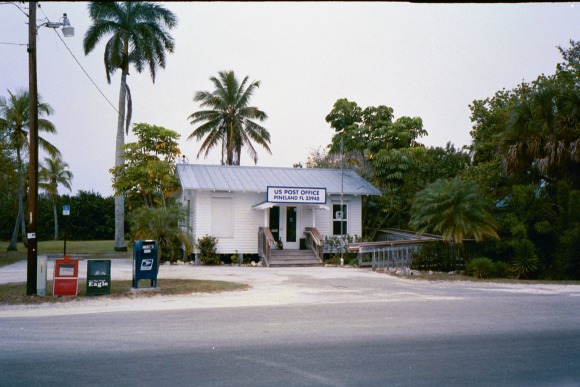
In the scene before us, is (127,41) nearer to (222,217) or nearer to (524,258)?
(222,217)

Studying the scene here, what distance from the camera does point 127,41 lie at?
35750 millimetres

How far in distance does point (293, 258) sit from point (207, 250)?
3784 millimetres

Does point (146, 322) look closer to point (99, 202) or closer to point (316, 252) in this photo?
point (316, 252)

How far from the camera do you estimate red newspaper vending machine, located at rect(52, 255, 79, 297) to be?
44.6ft

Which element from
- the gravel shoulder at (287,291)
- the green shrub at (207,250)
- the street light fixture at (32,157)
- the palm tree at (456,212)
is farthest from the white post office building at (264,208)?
the street light fixture at (32,157)

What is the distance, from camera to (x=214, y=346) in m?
8.22

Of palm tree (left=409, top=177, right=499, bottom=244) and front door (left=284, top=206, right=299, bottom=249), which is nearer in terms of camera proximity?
palm tree (left=409, top=177, right=499, bottom=244)

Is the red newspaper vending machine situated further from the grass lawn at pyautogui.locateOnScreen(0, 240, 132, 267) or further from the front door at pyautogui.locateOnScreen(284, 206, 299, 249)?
the front door at pyautogui.locateOnScreen(284, 206, 299, 249)

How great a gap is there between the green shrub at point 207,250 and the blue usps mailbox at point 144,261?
9.66 metres

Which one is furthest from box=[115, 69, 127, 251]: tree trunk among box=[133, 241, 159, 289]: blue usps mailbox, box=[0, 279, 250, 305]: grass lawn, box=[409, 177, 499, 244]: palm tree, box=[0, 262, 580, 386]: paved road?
box=[0, 262, 580, 386]: paved road

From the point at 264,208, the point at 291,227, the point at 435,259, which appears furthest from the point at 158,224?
the point at 435,259

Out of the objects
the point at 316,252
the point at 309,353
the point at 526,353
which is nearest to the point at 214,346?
the point at 309,353

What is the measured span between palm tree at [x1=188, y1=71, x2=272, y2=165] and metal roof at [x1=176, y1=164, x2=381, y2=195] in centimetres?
1218

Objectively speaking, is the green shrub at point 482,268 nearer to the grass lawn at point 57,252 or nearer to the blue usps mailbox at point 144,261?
the blue usps mailbox at point 144,261
